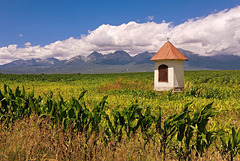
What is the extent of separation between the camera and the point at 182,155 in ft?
11.2

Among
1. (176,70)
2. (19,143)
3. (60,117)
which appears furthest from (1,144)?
(176,70)

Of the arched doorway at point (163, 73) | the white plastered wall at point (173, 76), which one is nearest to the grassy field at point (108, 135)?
the white plastered wall at point (173, 76)

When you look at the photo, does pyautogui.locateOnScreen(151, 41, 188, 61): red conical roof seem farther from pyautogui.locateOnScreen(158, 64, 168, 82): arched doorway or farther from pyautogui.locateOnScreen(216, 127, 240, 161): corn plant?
pyautogui.locateOnScreen(216, 127, 240, 161): corn plant

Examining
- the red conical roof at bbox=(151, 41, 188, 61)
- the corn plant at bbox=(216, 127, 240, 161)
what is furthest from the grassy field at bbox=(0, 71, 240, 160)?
the red conical roof at bbox=(151, 41, 188, 61)

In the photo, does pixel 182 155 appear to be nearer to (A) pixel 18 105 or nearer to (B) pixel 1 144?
(B) pixel 1 144

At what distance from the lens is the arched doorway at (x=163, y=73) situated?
1552 centimetres

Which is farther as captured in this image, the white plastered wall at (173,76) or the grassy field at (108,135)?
the white plastered wall at (173,76)

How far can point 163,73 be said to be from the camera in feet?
51.4

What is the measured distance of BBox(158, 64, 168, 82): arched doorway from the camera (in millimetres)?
15516

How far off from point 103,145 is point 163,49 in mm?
14024

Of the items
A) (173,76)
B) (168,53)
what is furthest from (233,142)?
(168,53)

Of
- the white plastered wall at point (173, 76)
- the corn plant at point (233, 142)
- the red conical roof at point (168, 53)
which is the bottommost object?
the corn plant at point (233, 142)

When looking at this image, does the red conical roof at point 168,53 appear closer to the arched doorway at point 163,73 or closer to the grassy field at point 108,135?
the arched doorway at point 163,73

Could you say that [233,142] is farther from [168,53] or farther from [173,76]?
[168,53]
